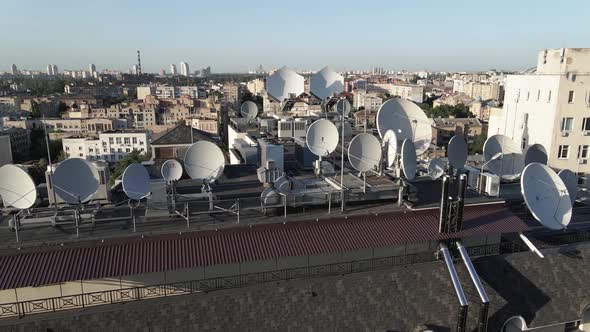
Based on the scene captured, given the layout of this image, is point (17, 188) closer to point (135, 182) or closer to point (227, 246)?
point (135, 182)

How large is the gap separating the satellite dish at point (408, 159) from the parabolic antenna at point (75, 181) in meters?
13.3

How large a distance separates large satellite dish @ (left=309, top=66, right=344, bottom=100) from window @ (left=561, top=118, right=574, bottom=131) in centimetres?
1815

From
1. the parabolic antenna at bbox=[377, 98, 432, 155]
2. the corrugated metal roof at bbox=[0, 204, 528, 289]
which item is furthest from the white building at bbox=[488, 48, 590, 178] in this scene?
the corrugated metal roof at bbox=[0, 204, 528, 289]

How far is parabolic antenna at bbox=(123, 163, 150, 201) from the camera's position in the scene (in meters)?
17.9

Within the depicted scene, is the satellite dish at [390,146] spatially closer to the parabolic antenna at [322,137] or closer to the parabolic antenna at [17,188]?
the parabolic antenna at [322,137]

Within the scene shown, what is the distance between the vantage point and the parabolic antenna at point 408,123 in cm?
2228

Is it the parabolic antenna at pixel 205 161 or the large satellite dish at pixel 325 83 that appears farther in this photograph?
the large satellite dish at pixel 325 83

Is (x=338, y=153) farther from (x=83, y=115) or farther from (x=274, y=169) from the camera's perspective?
(x=83, y=115)

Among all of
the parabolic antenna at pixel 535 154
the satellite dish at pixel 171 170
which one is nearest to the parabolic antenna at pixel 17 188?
the satellite dish at pixel 171 170

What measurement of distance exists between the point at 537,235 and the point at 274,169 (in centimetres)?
1354

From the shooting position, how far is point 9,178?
1605cm

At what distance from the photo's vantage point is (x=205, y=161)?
19672 mm

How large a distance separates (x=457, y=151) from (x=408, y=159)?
615 centimetres

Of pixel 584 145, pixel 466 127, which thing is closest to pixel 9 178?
pixel 584 145
